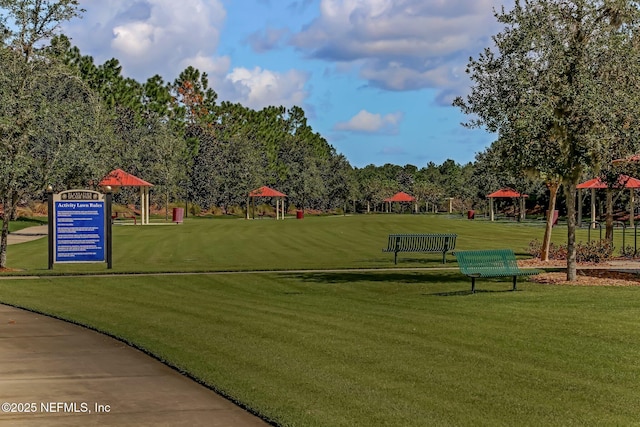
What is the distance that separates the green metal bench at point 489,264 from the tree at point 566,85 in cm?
222

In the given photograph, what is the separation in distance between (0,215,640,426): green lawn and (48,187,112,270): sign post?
0.69 m

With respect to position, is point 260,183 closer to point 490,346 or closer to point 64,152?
point 64,152

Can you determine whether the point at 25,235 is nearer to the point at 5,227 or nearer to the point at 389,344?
the point at 5,227

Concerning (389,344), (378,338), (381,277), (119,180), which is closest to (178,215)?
(119,180)

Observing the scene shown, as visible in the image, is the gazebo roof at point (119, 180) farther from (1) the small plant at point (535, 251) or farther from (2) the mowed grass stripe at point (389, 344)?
(2) the mowed grass stripe at point (389, 344)

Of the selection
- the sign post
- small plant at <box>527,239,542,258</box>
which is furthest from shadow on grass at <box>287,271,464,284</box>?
small plant at <box>527,239,542,258</box>

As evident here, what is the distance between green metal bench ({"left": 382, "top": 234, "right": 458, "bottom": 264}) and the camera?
2791 cm

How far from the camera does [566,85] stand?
19.3 meters

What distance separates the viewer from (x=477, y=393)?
8.80 m

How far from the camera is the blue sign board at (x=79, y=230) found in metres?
25.3

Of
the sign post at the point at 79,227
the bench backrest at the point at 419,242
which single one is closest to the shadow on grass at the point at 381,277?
the bench backrest at the point at 419,242

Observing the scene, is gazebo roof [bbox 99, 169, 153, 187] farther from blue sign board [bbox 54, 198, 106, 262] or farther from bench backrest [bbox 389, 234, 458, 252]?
bench backrest [bbox 389, 234, 458, 252]

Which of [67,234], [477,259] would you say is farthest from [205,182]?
[477,259]

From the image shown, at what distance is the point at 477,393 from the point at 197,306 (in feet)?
28.5
